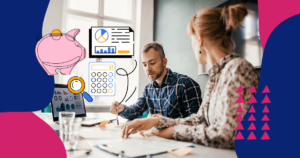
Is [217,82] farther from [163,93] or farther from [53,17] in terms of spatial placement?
[53,17]

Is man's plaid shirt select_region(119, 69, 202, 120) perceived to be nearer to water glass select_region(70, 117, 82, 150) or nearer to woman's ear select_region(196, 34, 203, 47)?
woman's ear select_region(196, 34, 203, 47)

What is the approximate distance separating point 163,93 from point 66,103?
784mm

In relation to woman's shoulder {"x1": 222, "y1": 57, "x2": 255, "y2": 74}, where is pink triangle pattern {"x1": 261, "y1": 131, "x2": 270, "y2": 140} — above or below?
below

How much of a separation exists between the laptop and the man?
0.26m

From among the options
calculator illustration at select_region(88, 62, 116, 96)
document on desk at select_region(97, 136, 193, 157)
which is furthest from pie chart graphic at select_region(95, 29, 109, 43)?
document on desk at select_region(97, 136, 193, 157)

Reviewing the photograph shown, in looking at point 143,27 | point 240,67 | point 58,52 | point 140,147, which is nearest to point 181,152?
point 140,147

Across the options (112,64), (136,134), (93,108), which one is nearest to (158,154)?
(136,134)

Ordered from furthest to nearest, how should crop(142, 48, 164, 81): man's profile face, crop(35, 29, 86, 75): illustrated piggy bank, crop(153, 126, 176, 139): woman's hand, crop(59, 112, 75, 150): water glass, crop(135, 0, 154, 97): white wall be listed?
crop(135, 0, 154, 97): white wall, crop(142, 48, 164, 81): man's profile face, crop(35, 29, 86, 75): illustrated piggy bank, crop(153, 126, 176, 139): woman's hand, crop(59, 112, 75, 150): water glass

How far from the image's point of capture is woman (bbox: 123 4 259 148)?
26.3 inches

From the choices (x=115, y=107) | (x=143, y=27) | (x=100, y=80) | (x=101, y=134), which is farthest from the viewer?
(x=143, y=27)

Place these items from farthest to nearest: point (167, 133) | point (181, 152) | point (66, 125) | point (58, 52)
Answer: point (58, 52) < point (167, 133) < point (66, 125) < point (181, 152)

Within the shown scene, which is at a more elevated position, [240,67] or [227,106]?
[240,67]

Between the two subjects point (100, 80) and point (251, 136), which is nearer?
point (251, 136)

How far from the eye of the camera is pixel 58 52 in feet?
4.21
